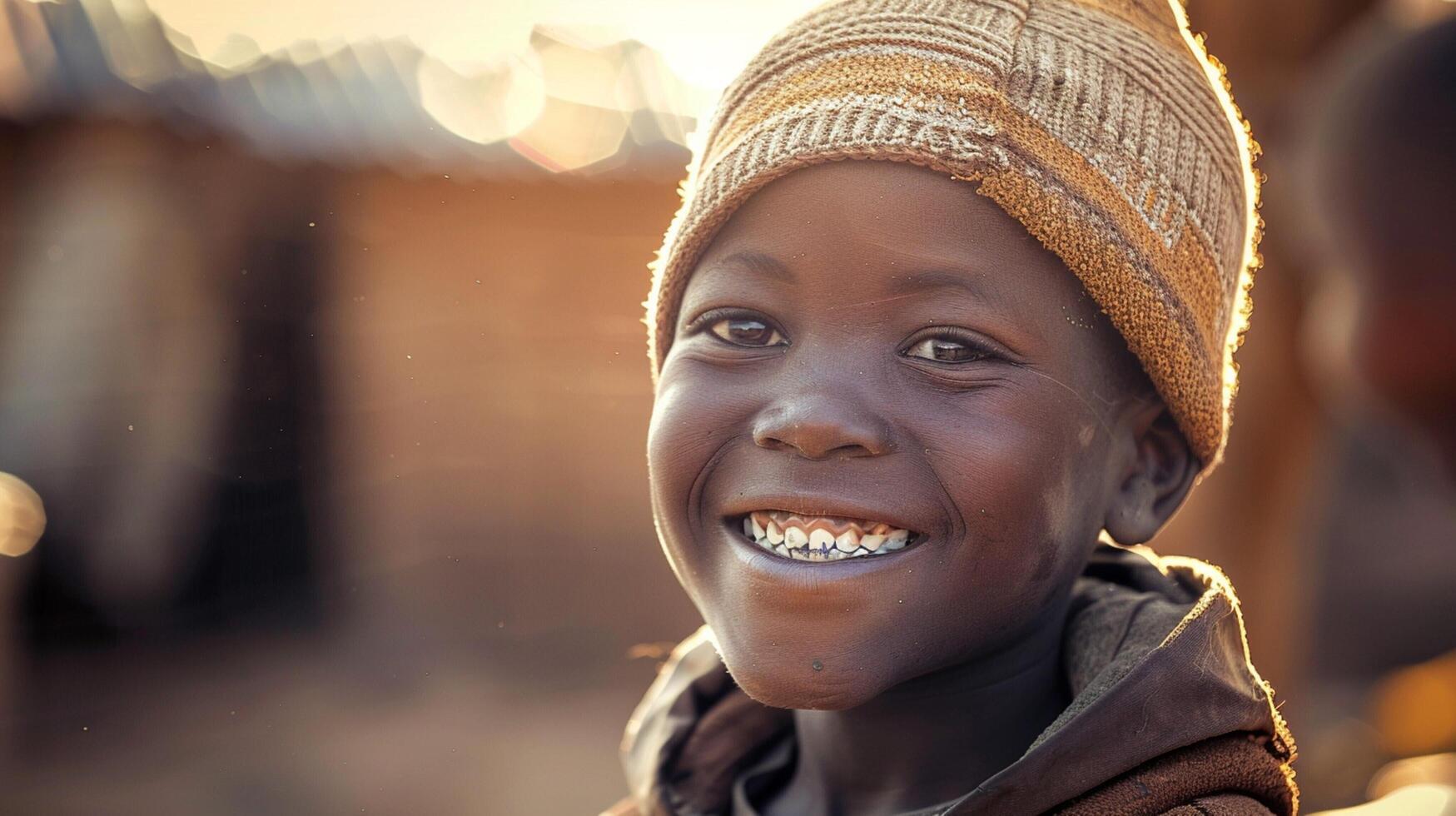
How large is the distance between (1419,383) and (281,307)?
6306mm

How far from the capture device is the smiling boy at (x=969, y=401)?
1674 mm

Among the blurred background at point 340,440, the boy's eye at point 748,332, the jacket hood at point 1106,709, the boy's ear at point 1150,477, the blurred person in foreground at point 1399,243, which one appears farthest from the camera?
the blurred background at point 340,440

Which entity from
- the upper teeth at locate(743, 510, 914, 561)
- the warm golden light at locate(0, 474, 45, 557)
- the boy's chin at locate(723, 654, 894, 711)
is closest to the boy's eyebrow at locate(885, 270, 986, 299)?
the upper teeth at locate(743, 510, 914, 561)

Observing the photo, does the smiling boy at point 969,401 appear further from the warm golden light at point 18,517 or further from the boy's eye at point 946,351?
the warm golden light at point 18,517

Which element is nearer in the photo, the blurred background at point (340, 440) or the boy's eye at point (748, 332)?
the boy's eye at point (748, 332)

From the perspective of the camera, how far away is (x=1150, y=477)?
201 cm

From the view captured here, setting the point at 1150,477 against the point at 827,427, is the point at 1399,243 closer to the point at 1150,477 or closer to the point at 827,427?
the point at 1150,477

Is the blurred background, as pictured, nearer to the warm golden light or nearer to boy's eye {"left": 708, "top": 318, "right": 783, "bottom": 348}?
the warm golden light

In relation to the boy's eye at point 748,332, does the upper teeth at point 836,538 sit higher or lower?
lower

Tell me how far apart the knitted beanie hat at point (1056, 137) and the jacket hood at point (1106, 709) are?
27 centimetres

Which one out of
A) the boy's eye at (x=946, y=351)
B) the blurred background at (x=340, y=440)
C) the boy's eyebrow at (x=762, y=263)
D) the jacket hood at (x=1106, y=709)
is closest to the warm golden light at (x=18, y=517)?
the blurred background at (x=340, y=440)

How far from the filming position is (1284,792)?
172 centimetres

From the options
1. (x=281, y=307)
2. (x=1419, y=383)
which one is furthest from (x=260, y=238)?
(x=1419, y=383)

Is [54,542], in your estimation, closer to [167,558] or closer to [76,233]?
[167,558]
